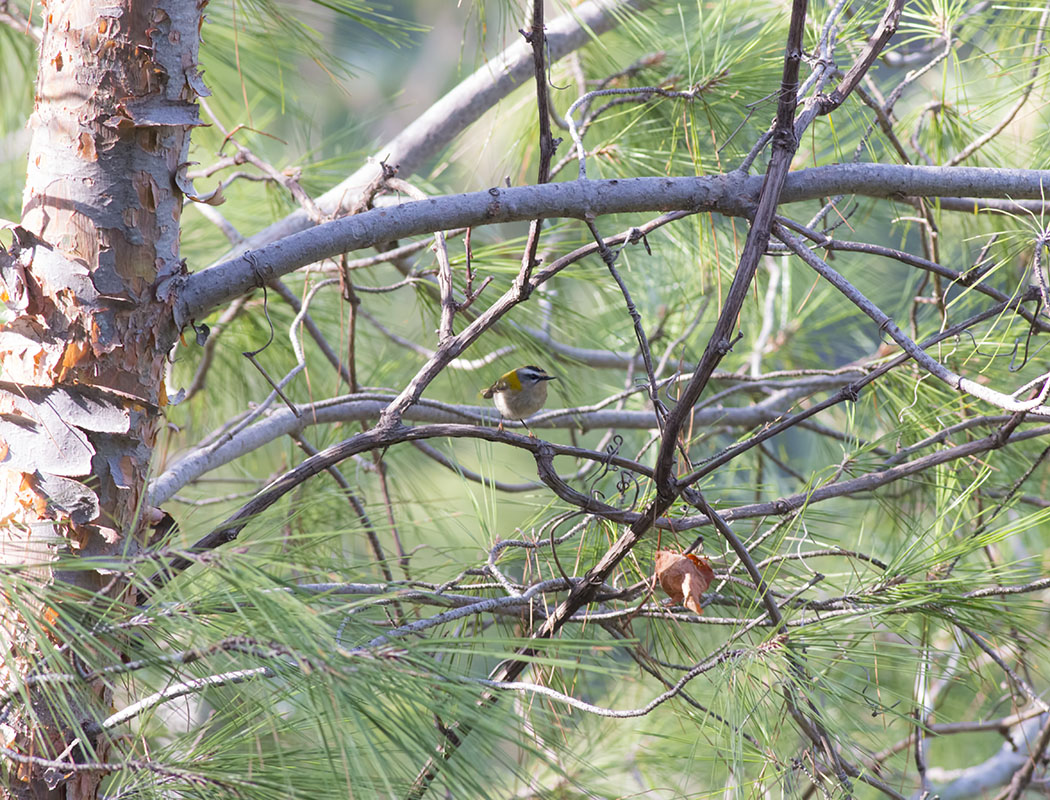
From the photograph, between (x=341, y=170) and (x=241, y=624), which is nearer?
(x=241, y=624)

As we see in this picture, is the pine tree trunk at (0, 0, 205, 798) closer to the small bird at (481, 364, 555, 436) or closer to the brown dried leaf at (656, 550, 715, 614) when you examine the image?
the brown dried leaf at (656, 550, 715, 614)

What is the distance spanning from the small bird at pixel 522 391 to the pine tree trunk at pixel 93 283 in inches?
25.7

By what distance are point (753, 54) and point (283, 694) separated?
3.28 ft

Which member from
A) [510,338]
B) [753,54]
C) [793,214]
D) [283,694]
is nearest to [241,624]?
[283,694]

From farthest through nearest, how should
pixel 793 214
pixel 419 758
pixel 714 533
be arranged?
pixel 793 214 < pixel 714 533 < pixel 419 758

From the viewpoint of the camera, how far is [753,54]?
3.67 ft

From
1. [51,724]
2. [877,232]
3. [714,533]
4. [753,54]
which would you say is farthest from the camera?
[877,232]

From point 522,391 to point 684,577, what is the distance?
24.3 inches

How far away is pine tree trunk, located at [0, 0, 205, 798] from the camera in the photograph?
23.6 inches

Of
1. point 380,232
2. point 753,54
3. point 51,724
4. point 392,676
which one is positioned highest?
point 753,54

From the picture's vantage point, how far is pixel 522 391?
50.1 inches

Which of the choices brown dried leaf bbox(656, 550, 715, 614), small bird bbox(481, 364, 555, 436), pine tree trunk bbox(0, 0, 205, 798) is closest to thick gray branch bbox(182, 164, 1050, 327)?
pine tree trunk bbox(0, 0, 205, 798)

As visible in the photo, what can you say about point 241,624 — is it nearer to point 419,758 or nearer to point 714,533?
point 419,758

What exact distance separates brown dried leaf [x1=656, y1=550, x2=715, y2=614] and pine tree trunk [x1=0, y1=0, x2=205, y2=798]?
1.35 feet
